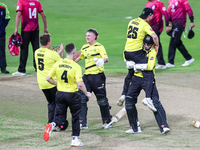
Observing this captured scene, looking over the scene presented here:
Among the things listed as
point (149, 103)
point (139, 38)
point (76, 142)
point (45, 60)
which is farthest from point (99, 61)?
point (76, 142)

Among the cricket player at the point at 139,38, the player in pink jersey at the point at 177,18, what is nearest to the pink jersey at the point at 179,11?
the player in pink jersey at the point at 177,18

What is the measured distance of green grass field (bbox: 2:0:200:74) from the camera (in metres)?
15.1

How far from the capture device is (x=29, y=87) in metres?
10.3

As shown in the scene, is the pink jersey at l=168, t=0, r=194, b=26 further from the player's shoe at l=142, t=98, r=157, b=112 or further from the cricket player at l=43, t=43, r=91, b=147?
the cricket player at l=43, t=43, r=91, b=147

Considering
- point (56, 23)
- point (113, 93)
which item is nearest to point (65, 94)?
point (113, 93)

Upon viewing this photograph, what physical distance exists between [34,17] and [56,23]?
39.7ft

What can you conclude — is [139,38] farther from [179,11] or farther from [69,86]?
[179,11]

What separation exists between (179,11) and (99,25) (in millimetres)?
10312

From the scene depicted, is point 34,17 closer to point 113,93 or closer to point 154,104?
point 113,93

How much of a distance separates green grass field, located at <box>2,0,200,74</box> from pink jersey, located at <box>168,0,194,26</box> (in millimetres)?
1695

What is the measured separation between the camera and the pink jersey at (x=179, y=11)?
13039mm

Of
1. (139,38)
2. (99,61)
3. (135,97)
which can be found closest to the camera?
(99,61)

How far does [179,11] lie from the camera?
13.0m

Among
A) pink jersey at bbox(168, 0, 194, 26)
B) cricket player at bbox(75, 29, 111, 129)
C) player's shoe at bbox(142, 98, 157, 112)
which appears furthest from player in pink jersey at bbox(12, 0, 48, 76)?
player's shoe at bbox(142, 98, 157, 112)
